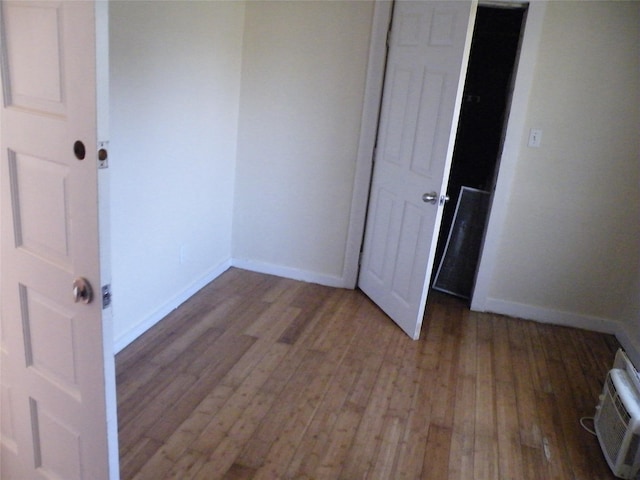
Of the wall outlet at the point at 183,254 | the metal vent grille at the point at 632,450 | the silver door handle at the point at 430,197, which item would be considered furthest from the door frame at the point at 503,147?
the metal vent grille at the point at 632,450

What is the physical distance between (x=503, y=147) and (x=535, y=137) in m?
0.20

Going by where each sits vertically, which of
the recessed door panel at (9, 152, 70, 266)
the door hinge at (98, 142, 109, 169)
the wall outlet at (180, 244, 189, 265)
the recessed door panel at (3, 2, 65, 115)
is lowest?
the wall outlet at (180, 244, 189, 265)

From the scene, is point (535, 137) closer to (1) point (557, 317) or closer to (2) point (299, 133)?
(1) point (557, 317)

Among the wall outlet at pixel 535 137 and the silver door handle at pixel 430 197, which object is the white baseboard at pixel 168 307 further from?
the wall outlet at pixel 535 137

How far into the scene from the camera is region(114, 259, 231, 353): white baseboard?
2.77 m

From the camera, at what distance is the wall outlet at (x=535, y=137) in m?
3.31

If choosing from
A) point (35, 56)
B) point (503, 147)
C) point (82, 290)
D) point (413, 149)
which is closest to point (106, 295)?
point (82, 290)

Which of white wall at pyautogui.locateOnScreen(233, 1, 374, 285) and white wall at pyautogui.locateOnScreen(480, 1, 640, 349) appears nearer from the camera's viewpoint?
white wall at pyautogui.locateOnScreen(480, 1, 640, 349)

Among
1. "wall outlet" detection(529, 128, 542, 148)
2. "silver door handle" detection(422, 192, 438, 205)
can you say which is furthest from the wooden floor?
"wall outlet" detection(529, 128, 542, 148)

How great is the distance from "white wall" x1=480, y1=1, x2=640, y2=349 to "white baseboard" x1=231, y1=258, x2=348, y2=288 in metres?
1.13

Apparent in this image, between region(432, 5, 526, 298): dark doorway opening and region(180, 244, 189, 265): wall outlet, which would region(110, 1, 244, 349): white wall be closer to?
region(180, 244, 189, 265): wall outlet

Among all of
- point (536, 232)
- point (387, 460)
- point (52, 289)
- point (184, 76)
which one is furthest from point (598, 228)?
point (52, 289)

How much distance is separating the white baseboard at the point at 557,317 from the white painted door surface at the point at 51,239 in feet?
9.57

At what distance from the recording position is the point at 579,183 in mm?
3348
